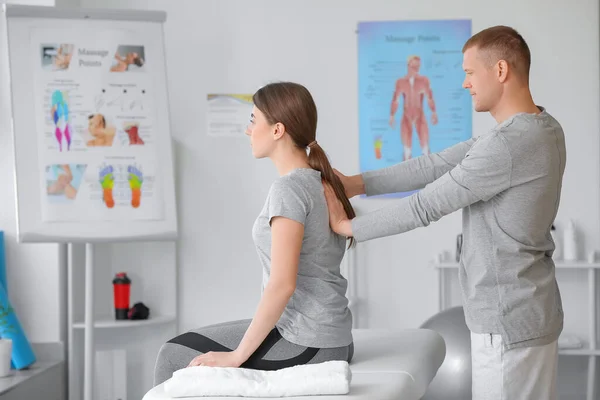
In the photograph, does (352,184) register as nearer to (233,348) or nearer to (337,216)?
(337,216)

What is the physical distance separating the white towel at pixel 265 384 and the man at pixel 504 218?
375 mm

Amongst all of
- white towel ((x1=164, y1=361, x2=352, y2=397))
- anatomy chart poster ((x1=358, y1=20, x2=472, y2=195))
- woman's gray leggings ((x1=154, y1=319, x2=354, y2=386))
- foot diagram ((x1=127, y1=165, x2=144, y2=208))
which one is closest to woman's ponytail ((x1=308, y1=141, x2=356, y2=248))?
woman's gray leggings ((x1=154, y1=319, x2=354, y2=386))

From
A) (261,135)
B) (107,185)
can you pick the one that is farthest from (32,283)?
(261,135)

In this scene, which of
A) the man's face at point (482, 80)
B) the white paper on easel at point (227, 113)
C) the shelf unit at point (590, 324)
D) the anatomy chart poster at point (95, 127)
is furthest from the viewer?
the white paper on easel at point (227, 113)

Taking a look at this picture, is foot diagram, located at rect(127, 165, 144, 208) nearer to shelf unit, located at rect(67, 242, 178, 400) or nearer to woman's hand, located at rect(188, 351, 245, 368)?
shelf unit, located at rect(67, 242, 178, 400)

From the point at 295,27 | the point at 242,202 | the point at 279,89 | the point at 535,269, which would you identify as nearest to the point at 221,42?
the point at 295,27

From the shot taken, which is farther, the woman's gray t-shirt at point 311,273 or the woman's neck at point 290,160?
the woman's neck at point 290,160

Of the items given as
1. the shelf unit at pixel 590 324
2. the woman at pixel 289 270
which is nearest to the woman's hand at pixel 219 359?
the woman at pixel 289 270

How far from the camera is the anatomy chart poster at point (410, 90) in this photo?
367 centimetres

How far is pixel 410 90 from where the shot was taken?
Answer: 369cm

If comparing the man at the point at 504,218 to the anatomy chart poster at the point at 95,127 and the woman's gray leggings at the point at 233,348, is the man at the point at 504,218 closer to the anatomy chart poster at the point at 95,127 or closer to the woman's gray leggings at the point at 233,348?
the woman's gray leggings at the point at 233,348

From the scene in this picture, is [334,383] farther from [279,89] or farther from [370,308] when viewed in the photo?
[370,308]

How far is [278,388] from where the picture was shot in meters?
1.60

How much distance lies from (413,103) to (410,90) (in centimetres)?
6
